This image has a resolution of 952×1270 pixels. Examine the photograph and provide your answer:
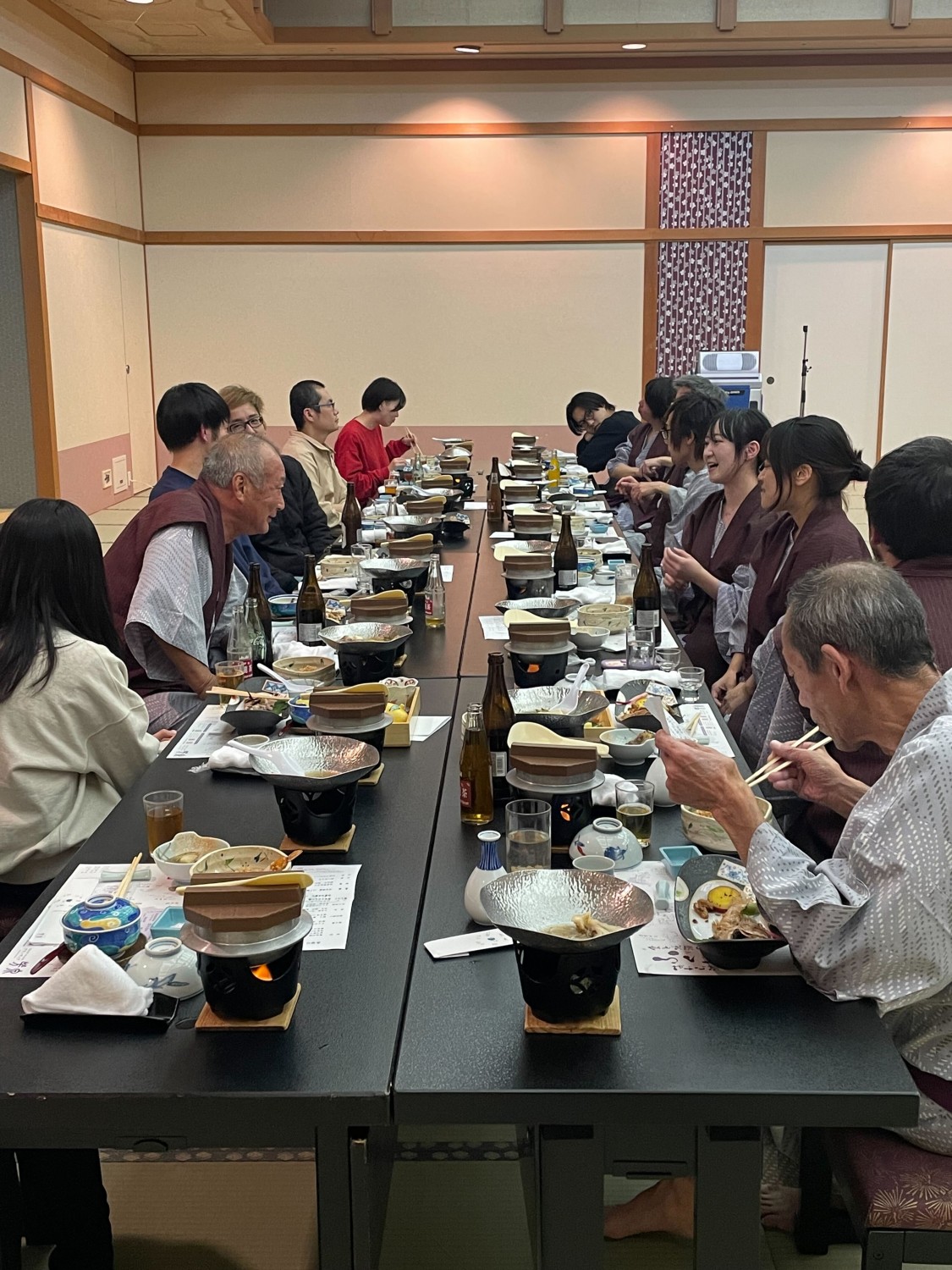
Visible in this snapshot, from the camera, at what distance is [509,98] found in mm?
11297

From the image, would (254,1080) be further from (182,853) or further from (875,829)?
(875,829)

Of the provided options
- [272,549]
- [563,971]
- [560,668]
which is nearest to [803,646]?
[563,971]

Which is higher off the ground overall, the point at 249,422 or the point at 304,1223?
the point at 249,422

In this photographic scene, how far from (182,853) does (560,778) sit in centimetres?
64

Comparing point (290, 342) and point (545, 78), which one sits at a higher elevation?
point (545, 78)

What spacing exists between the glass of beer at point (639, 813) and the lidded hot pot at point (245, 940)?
693 mm

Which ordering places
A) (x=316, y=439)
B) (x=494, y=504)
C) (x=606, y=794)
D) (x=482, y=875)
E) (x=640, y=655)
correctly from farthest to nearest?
(x=316, y=439), (x=494, y=504), (x=640, y=655), (x=606, y=794), (x=482, y=875)

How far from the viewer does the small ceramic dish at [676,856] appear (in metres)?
2.00

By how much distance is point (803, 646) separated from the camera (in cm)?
194

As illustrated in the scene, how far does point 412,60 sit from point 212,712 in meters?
9.78

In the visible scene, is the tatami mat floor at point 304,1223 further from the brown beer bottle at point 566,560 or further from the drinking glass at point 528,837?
the brown beer bottle at point 566,560

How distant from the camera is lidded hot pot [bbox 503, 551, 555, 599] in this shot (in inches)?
158

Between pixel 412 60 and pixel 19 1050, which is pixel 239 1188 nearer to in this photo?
pixel 19 1050

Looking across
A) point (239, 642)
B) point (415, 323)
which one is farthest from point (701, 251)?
point (239, 642)
